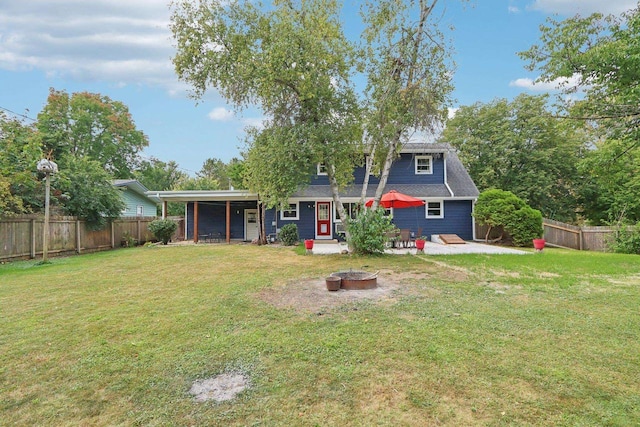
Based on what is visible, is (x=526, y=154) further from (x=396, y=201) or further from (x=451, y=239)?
(x=396, y=201)

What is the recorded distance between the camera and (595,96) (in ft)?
37.6

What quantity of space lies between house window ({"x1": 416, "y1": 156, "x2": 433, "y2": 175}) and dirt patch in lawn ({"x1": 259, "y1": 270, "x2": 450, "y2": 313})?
11.6 m

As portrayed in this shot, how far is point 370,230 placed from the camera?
10656 mm

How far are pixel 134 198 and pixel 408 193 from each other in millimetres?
18340

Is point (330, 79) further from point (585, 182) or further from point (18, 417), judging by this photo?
point (585, 182)

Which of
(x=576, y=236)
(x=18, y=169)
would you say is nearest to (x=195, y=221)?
(x=18, y=169)

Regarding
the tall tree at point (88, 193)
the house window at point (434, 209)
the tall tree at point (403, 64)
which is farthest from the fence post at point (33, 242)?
the house window at point (434, 209)

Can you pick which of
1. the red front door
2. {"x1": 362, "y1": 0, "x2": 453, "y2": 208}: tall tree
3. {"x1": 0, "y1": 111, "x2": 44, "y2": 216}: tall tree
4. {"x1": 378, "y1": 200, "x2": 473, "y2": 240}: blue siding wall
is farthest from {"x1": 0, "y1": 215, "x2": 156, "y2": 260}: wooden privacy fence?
{"x1": 378, "y1": 200, "x2": 473, "y2": 240}: blue siding wall

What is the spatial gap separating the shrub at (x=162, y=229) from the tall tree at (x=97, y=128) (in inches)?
717

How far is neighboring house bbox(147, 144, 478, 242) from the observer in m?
16.8

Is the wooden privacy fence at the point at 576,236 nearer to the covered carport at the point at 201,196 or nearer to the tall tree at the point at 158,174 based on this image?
the covered carport at the point at 201,196

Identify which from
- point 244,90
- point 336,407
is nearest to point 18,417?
point 336,407

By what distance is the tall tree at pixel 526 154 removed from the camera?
67.0ft

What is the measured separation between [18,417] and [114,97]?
130 ft
